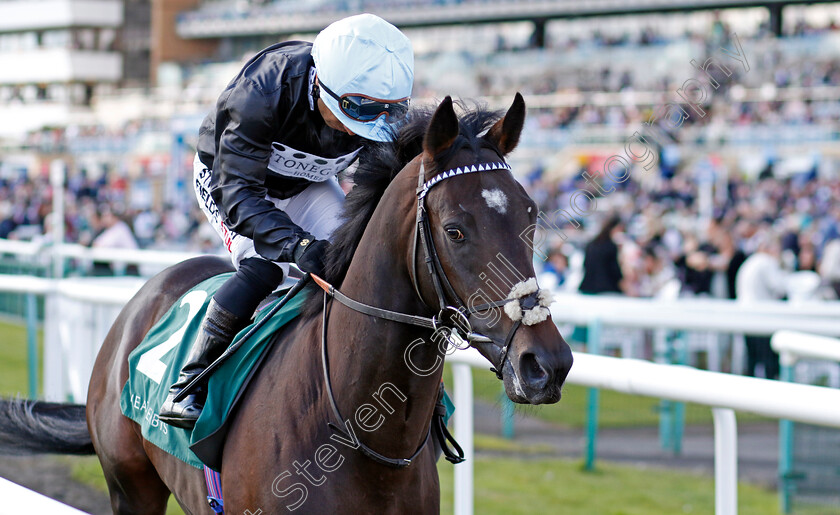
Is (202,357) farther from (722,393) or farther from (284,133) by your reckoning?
(722,393)

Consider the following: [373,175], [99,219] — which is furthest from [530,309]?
[99,219]

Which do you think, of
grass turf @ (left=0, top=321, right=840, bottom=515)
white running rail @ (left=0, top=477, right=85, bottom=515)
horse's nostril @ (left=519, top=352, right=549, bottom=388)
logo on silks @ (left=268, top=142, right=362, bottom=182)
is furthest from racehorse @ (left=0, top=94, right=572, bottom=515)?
grass turf @ (left=0, top=321, right=840, bottom=515)

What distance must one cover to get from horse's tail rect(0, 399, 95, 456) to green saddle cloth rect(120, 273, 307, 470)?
52cm

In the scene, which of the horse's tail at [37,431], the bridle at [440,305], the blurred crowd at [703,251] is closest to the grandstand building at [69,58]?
the blurred crowd at [703,251]

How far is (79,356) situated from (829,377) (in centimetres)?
462

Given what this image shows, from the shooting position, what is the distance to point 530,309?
2.01 m

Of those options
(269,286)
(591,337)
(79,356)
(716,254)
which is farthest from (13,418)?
(716,254)

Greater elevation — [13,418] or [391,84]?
[391,84]

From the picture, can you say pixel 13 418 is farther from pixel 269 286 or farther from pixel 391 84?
pixel 391 84

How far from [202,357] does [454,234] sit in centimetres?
100

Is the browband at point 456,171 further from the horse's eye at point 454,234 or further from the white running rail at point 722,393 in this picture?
the white running rail at point 722,393

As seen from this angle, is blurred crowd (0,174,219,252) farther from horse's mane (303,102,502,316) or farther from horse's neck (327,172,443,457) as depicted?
horse's neck (327,172,443,457)

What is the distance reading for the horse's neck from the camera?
2.33m

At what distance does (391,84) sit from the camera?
2.55 m
